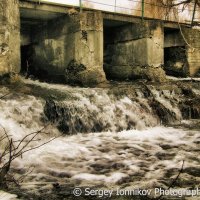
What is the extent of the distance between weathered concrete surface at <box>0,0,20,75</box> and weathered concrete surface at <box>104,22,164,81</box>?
414 cm

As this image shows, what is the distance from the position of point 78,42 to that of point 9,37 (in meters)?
2.08

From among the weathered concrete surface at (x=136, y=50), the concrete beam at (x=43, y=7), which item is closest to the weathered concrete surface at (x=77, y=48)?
the concrete beam at (x=43, y=7)

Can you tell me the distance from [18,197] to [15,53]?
5.00m

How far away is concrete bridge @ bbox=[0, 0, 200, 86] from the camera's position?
7676mm

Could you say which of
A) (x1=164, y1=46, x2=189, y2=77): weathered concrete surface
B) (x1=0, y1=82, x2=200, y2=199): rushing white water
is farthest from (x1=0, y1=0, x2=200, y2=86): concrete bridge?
(x1=0, y1=82, x2=200, y2=199): rushing white water

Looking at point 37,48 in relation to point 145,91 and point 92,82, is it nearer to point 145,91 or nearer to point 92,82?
point 92,82

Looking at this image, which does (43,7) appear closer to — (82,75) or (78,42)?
(78,42)

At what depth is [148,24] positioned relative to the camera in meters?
10.4

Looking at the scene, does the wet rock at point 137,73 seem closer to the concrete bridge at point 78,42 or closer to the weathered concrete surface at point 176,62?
the concrete bridge at point 78,42

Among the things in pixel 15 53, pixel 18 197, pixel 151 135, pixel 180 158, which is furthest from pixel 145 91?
pixel 18 197

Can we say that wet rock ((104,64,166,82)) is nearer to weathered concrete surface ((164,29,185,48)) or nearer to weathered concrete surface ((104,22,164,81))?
weathered concrete surface ((104,22,164,81))

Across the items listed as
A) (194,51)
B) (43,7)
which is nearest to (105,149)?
(43,7)

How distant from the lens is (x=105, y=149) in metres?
5.34

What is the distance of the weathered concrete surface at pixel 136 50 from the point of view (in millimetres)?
10430
